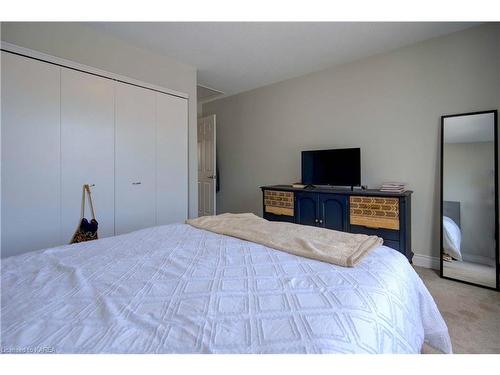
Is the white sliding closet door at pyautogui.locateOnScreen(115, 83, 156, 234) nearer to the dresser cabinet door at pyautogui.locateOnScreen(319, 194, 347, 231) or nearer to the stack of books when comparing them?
the dresser cabinet door at pyautogui.locateOnScreen(319, 194, 347, 231)

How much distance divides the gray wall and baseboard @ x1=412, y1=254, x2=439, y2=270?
5cm

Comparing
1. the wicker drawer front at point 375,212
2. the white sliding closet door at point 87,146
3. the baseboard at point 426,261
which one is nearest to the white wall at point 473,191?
the baseboard at point 426,261

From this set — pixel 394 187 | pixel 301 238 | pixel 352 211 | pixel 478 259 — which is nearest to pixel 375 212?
pixel 352 211

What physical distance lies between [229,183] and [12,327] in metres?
4.12

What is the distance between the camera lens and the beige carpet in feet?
5.04

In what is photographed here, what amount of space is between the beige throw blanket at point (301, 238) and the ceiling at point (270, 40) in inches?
75.6

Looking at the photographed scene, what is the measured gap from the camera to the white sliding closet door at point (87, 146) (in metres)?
2.38

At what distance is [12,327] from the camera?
2.33 ft

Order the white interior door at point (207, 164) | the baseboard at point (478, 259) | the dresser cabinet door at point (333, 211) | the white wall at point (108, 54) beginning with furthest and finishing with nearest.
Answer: the white interior door at point (207, 164)
the dresser cabinet door at point (333, 211)
the baseboard at point (478, 259)
the white wall at point (108, 54)

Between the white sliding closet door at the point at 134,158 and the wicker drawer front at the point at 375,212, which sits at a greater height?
the white sliding closet door at the point at 134,158

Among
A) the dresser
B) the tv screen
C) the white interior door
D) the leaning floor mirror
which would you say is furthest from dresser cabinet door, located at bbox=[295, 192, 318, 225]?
the white interior door

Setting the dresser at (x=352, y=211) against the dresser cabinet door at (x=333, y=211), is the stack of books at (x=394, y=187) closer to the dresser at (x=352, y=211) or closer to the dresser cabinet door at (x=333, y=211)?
the dresser at (x=352, y=211)

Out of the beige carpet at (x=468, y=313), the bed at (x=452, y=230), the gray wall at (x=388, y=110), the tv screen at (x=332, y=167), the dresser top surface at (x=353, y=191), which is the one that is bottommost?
the beige carpet at (x=468, y=313)
